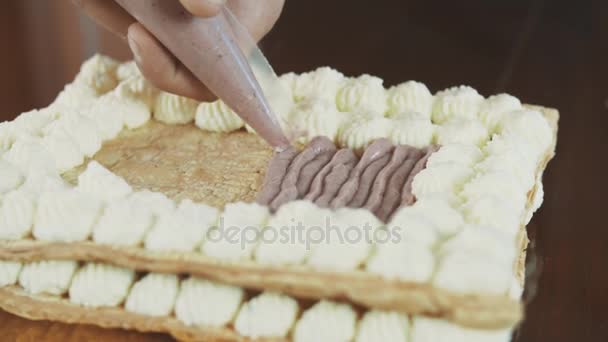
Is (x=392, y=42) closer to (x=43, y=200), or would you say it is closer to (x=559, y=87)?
(x=559, y=87)

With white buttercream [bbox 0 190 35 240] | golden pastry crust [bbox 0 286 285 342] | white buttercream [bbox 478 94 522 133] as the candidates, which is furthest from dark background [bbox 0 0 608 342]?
white buttercream [bbox 478 94 522 133]

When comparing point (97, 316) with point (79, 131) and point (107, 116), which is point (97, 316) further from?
point (107, 116)

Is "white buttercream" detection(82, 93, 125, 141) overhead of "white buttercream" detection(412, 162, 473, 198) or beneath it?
overhead

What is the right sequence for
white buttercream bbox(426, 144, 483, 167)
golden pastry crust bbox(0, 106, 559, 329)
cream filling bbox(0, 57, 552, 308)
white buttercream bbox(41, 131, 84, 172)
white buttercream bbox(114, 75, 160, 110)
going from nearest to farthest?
golden pastry crust bbox(0, 106, 559, 329) < cream filling bbox(0, 57, 552, 308) < white buttercream bbox(426, 144, 483, 167) < white buttercream bbox(41, 131, 84, 172) < white buttercream bbox(114, 75, 160, 110)

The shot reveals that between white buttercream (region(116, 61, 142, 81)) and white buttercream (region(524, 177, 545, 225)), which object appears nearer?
white buttercream (region(524, 177, 545, 225))

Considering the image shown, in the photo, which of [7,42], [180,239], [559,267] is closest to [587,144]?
[559,267]

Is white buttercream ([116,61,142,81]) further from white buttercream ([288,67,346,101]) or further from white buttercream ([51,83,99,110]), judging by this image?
white buttercream ([288,67,346,101])

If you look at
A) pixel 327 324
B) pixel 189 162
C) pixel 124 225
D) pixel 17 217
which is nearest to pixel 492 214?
pixel 327 324
